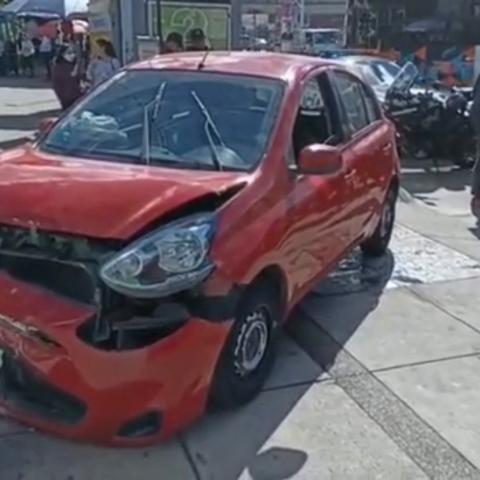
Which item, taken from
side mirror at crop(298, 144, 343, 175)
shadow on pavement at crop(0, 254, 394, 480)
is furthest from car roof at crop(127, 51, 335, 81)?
shadow on pavement at crop(0, 254, 394, 480)

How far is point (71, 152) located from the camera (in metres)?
3.85

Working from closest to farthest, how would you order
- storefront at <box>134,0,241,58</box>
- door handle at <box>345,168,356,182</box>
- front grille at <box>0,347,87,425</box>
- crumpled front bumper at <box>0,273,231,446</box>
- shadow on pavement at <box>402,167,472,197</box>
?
crumpled front bumper at <box>0,273,231,446</box>, front grille at <box>0,347,87,425</box>, door handle at <box>345,168,356,182</box>, shadow on pavement at <box>402,167,472,197</box>, storefront at <box>134,0,241,58</box>

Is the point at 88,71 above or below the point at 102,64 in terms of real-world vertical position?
below

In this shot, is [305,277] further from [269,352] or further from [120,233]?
[120,233]

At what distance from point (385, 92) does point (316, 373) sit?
8364 millimetres

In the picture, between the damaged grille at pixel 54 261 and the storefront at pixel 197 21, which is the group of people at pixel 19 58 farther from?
the damaged grille at pixel 54 261

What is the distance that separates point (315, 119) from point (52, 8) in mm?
18260

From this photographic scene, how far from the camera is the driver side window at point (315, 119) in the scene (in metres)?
4.05

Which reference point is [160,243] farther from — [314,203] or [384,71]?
[384,71]

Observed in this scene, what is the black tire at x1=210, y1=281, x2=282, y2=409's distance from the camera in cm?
326

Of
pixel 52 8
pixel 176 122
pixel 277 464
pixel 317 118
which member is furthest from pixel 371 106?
pixel 52 8

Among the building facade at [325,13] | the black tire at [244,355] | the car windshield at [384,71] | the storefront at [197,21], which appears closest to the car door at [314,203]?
the black tire at [244,355]

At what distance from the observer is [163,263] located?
9.50 ft

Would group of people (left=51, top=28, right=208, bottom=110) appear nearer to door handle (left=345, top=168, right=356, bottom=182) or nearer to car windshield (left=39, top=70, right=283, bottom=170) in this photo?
door handle (left=345, top=168, right=356, bottom=182)
